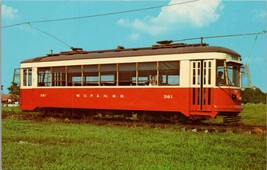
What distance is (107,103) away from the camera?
18.1 meters

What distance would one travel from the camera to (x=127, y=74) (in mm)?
17469

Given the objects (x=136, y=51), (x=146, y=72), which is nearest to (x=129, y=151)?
(x=146, y=72)

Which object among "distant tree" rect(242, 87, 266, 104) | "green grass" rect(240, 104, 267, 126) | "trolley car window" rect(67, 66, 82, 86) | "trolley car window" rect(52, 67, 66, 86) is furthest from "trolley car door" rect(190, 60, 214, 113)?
"trolley car window" rect(52, 67, 66, 86)

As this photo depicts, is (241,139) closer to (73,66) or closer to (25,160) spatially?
(25,160)

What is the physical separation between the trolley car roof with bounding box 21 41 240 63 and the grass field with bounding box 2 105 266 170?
4357 mm

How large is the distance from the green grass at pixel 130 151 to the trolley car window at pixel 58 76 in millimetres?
7411

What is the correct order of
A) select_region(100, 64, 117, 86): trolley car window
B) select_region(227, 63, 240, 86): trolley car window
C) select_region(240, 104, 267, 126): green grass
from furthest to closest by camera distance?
select_region(240, 104, 267, 126): green grass → select_region(100, 64, 117, 86): trolley car window → select_region(227, 63, 240, 86): trolley car window

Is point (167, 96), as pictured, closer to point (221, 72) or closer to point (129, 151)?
point (221, 72)

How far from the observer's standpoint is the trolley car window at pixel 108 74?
58.7 feet

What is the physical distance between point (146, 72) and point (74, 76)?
425 cm

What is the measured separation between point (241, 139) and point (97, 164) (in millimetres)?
5619

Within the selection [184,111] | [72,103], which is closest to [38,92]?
[72,103]

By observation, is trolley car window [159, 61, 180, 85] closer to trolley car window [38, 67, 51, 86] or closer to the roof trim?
the roof trim

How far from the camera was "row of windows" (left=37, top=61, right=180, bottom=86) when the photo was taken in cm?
1644
